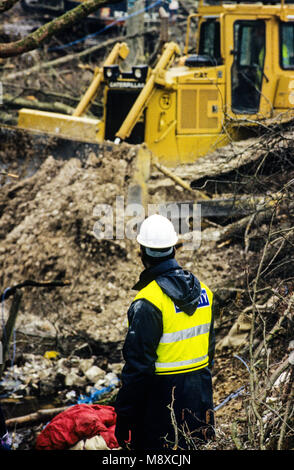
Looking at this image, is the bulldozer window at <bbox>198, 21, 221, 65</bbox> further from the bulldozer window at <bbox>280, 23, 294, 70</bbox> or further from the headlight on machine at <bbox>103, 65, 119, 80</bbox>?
the headlight on machine at <bbox>103, 65, 119, 80</bbox>

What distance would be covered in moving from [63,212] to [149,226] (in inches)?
165

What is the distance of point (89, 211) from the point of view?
6.99 m

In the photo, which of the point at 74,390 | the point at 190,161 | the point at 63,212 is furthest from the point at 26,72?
the point at 74,390

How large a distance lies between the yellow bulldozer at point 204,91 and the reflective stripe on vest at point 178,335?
537cm

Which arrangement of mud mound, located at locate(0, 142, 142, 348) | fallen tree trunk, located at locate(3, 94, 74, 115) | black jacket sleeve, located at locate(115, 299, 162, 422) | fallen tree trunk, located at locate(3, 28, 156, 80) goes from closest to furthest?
black jacket sleeve, located at locate(115, 299, 162, 422) → mud mound, located at locate(0, 142, 142, 348) → fallen tree trunk, located at locate(3, 94, 74, 115) → fallen tree trunk, located at locate(3, 28, 156, 80)

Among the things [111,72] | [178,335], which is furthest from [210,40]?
[178,335]

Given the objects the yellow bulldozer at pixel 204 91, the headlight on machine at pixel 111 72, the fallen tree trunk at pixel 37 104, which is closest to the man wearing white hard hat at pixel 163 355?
the yellow bulldozer at pixel 204 91

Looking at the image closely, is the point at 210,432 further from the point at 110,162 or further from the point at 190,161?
the point at 190,161

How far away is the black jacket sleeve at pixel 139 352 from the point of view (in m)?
2.84

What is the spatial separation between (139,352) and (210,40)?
23.8ft

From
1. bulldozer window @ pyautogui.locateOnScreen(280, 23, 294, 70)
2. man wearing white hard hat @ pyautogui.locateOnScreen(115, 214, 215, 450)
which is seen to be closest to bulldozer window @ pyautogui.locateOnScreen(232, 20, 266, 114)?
bulldozer window @ pyautogui.locateOnScreen(280, 23, 294, 70)

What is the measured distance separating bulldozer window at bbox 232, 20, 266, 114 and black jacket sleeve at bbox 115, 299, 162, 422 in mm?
6119

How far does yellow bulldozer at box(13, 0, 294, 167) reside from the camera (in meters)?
8.22

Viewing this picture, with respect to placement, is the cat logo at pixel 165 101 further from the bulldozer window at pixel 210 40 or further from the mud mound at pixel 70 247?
the mud mound at pixel 70 247
